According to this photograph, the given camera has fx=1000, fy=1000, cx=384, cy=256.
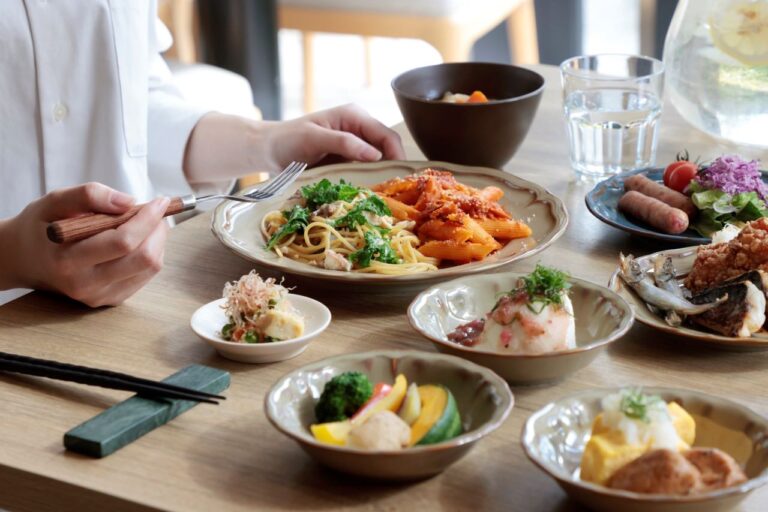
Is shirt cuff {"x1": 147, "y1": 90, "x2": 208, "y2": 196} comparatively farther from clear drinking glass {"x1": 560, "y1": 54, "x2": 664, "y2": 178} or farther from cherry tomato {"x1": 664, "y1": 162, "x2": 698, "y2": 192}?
cherry tomato {"x1": 664, "y1": 162, "x2": 698, "y2": 192}

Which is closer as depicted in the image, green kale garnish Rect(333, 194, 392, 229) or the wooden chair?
green kale garnish Rect(333, 194, 392, 229)

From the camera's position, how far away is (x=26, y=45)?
1.67 m

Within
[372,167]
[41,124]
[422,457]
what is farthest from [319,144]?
[422,457]

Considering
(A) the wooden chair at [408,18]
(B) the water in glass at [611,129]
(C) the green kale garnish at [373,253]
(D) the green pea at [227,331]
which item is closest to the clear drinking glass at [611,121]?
(B) the water in glass at [611,129]

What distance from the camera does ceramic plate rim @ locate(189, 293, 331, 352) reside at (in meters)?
1.07

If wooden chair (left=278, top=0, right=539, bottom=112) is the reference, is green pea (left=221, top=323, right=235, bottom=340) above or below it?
below

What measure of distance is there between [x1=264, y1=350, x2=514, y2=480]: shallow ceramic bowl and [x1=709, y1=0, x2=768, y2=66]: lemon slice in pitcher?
982 millimetres

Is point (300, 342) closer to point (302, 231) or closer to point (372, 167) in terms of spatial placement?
point (302, 231)

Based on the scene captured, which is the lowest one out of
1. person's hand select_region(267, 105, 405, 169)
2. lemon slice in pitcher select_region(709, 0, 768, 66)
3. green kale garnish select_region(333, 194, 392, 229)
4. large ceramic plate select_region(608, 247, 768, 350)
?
large ceramic plate select_region(608, 247, 768, 350)

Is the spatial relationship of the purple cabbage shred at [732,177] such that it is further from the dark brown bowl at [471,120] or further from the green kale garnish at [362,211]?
the green kale garnish at [362,211]

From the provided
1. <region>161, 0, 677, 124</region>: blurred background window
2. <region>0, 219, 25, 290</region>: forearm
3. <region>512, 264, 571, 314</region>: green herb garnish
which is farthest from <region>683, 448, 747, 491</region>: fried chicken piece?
<region>161, 0, 677, 124</region>: blurred background window

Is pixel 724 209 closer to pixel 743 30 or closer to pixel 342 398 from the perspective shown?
pixel 743 30

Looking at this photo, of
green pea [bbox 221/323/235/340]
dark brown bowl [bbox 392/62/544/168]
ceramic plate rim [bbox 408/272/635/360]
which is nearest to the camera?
ceramic plate rim [bbox 408/272/635/360]

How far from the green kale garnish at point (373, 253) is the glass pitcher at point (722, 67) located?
2.47 ft
